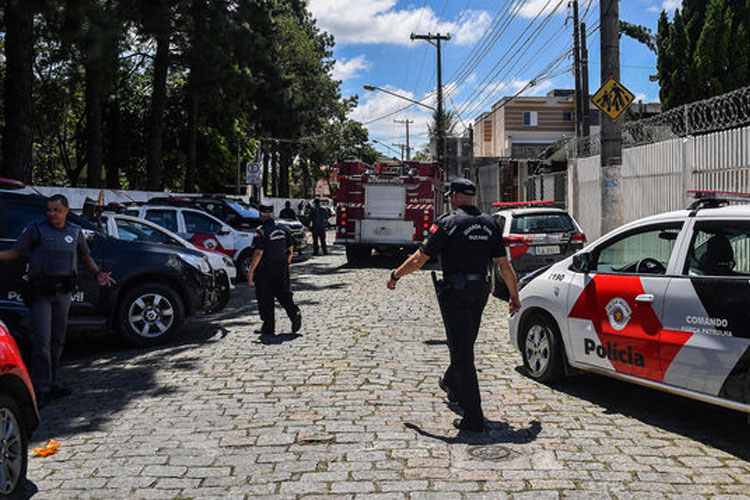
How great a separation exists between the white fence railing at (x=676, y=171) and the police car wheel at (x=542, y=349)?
5.74 m

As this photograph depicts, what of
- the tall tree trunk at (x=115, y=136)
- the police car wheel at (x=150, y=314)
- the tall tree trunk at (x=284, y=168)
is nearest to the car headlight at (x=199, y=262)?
the police car wheel at (x=150, y=314)

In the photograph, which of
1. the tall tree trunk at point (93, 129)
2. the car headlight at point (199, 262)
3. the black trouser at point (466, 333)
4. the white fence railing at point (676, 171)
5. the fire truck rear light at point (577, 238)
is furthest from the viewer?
the tall tree trunk at point (93, 129)

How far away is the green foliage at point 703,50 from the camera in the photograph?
18.9m

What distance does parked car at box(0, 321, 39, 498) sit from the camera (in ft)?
12.9

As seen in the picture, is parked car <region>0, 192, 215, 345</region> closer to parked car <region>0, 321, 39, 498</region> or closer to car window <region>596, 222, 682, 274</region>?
parked car <region>0, 321, 39, 498</region>

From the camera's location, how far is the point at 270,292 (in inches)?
376

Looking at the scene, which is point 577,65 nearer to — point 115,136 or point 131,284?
point 131,284

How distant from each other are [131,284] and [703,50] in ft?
55.9

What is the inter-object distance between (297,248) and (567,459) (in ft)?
Result: 58.5

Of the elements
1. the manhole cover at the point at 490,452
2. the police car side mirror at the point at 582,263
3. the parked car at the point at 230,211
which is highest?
the parked car at the point at 230,211

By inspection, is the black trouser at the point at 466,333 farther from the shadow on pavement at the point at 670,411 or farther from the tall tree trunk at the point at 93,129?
the tall tree trunk at the point at 93,129

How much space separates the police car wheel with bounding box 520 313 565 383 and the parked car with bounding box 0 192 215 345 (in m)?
4.43

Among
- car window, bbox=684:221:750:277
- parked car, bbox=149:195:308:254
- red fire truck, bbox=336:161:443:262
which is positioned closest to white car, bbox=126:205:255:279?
parked car, bbox=149:195:308:254

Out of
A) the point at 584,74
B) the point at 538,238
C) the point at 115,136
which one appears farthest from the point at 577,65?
the point at 115,136
